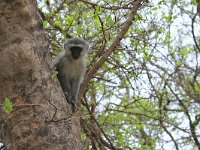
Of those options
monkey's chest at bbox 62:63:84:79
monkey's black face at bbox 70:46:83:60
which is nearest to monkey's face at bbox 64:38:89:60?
monkey's black face at bbox 70:46:83:60

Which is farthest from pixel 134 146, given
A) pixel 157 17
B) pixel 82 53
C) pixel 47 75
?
pixel 47 75

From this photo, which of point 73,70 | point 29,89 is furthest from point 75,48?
point 29,89

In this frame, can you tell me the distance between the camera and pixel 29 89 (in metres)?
3.80

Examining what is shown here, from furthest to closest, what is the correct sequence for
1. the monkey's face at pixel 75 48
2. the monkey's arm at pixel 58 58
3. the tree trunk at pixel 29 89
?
1. the monkey's arm at pixel 58 58
2. the monkey's face at pixel 75 48
3. the tree trunk at pixel 29 89

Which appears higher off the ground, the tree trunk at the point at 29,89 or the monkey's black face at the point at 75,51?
the monkey's black face at the point at 75,51

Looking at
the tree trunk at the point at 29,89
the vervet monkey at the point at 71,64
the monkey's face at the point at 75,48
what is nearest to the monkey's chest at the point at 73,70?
the vervet monkey at the point at 71,64

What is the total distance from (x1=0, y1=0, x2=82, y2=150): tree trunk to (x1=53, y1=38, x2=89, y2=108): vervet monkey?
1870 mm

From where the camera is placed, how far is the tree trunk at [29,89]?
3.65 m

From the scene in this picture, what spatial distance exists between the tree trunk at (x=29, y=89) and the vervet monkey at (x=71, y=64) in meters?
1.87

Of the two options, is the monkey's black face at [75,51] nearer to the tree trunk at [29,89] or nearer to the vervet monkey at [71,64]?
the vervet monkey at [71,64]

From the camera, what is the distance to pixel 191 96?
9.01 m

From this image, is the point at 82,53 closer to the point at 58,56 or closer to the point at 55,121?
the point at 58,56

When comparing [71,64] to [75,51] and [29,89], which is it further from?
[29,89]

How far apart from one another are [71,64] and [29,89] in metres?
2.66
